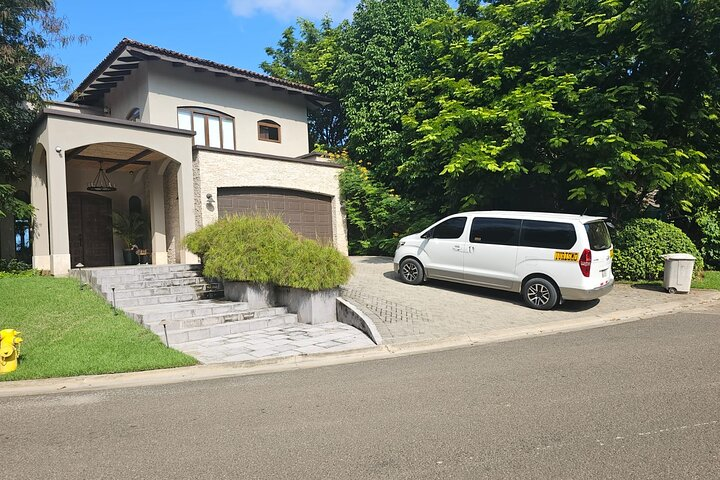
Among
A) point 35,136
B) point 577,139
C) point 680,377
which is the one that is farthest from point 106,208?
point 680,377

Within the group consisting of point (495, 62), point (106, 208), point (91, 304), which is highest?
point (495, 62)

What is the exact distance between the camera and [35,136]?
1238 centimetres

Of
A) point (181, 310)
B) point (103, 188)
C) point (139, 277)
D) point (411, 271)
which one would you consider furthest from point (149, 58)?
point (411, 271)

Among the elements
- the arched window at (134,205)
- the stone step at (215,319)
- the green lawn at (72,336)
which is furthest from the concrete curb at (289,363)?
the arched window at (134,205)

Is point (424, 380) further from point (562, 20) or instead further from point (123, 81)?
point (123, 81)

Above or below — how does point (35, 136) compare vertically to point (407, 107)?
below

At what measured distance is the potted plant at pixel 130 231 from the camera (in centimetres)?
1523

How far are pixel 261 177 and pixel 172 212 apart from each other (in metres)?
3.09

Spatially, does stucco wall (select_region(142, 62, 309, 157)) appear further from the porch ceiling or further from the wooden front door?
the wooden front door

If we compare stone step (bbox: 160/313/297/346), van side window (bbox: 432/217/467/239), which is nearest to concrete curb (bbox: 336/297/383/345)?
stone step (bbox: 160/313/297/346)

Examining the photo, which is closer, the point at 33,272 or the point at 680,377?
the point at 680,377

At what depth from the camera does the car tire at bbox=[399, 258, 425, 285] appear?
1170 centimetres

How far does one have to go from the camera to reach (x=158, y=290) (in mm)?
10164

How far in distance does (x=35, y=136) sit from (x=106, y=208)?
3862 mm
